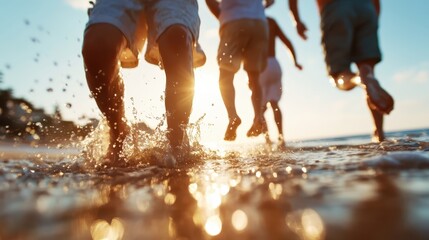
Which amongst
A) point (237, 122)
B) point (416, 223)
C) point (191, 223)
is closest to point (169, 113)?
point (191, 223)

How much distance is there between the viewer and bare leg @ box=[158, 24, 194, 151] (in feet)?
7.57

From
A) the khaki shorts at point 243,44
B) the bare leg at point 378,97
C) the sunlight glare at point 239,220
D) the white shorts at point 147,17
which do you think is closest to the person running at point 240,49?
the khaki shorts at point 243,44

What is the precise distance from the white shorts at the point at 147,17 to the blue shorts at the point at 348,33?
1.67m

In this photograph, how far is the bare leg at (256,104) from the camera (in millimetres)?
4648

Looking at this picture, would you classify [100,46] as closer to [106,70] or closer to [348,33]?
[106,70]

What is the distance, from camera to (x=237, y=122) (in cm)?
449

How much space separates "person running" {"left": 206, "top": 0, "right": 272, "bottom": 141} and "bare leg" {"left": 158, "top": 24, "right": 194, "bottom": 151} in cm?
213

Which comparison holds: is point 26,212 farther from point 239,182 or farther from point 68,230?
point 239,182

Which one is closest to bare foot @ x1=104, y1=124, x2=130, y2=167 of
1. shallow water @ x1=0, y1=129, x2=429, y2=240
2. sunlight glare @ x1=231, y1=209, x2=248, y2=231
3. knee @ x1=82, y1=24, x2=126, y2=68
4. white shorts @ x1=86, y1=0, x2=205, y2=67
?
knee @ x1=82, y1=24, x2=126, y2=68

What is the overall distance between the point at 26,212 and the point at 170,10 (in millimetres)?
1953

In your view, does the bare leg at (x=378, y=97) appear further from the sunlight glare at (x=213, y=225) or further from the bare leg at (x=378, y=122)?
the sunlight glare at (x=213, y=225)

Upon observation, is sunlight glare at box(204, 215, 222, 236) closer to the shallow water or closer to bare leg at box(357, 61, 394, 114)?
the shallow water

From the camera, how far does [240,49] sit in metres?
4.63

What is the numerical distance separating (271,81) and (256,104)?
2.12m
